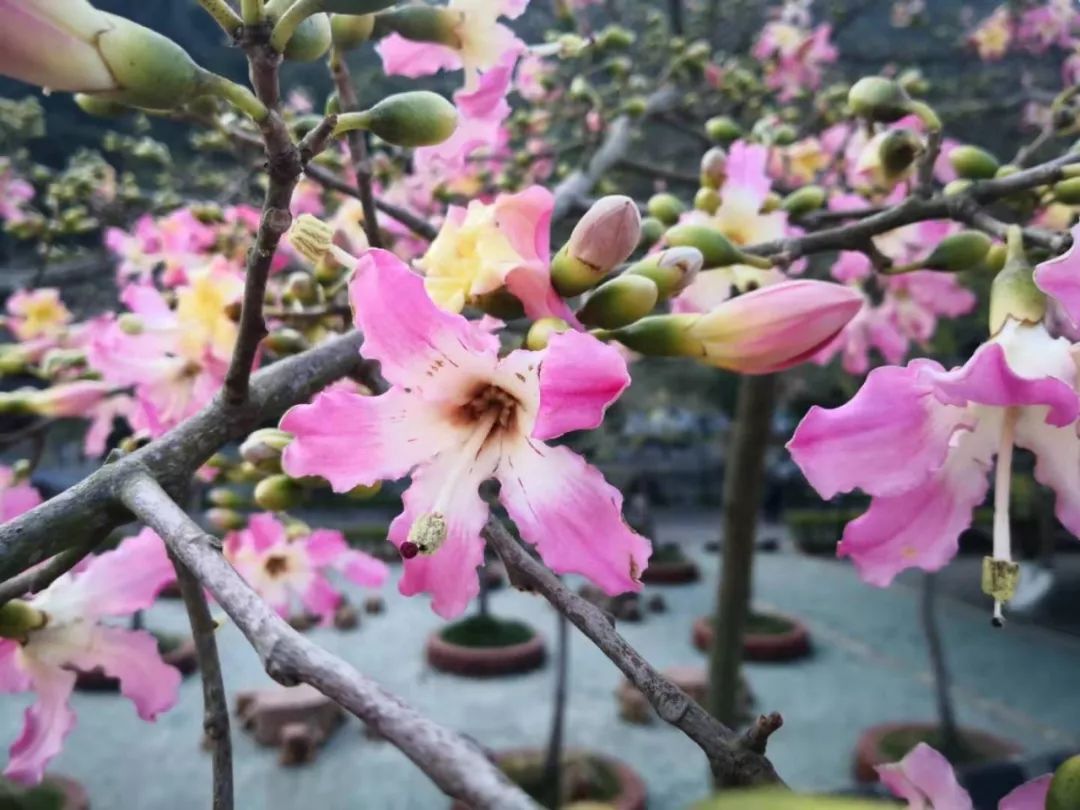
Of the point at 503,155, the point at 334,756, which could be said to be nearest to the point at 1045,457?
the point at 503,155

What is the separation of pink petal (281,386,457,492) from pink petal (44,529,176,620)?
10.1 inches

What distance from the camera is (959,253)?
79 cm

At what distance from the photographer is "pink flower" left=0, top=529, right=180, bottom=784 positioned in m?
0.70

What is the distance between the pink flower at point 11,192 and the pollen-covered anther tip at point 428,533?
9.39 ft

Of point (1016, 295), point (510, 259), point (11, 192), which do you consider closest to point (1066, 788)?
point (1016, 295)

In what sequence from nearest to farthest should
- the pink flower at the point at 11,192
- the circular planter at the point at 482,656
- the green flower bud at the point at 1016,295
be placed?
the green flower bud at the point at 1016,295 → the pink flower at the point at 11,192 → the circular planter at the point at 482,656

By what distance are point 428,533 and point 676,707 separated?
180 millimetres

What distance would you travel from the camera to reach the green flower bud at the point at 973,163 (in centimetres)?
87

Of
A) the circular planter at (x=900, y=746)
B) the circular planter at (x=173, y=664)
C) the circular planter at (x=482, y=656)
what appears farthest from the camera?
the circular planter at (x=482, y=656)

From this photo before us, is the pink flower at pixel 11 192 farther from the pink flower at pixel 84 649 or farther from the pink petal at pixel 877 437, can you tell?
the pink petal at pixel 877 437

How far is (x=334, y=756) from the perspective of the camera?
4148 mm

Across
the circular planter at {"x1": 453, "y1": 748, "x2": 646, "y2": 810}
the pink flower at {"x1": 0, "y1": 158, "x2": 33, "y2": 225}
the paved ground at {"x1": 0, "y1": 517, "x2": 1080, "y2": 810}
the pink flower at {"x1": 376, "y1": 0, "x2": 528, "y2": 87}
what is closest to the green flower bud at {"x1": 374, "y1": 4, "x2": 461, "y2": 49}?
the pink flower at {"x1": 376, "y1": 0, "x2": 528, "y2": 87}

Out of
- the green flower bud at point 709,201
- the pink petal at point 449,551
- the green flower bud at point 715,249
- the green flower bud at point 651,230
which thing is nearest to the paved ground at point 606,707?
the green flower bud at point 709,201

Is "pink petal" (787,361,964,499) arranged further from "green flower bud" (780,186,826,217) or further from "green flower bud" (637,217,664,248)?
"green flower bud" (780,186,826,217)
